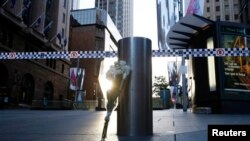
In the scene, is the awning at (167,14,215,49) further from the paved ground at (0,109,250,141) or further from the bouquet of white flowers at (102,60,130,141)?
the bouquet of white flowers at (102,60,130,141)

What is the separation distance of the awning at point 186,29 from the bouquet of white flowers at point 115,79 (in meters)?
11.6

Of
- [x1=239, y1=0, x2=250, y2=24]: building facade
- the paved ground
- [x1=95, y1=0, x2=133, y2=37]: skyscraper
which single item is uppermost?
[x1=95, y1=0, x2=133, y2=37]: skyscraper

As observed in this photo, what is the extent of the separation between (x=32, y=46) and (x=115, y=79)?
39.9 metres

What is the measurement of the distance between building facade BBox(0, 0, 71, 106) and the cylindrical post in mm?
30300

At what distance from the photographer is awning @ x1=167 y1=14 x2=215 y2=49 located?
54.2 feet

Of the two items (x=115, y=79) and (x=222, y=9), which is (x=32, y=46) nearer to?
(x=115, y=79)

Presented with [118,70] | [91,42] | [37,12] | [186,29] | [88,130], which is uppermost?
[91,42]

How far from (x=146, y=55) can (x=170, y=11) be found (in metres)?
23.2

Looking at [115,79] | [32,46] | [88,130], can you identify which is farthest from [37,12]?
[115,79]

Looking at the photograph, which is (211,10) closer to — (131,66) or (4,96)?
(4,96)

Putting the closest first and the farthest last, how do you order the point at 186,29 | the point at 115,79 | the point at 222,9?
the point at 115,79 → the point at 186,29 → the point at 222,9

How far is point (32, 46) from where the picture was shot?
4288 centimetres

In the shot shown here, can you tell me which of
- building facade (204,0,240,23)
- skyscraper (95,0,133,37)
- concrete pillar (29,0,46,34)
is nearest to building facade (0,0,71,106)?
concrete pillar (29,0,46,34)

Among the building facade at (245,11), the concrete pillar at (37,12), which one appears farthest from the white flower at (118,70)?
the concrete pillar at (37,12)
